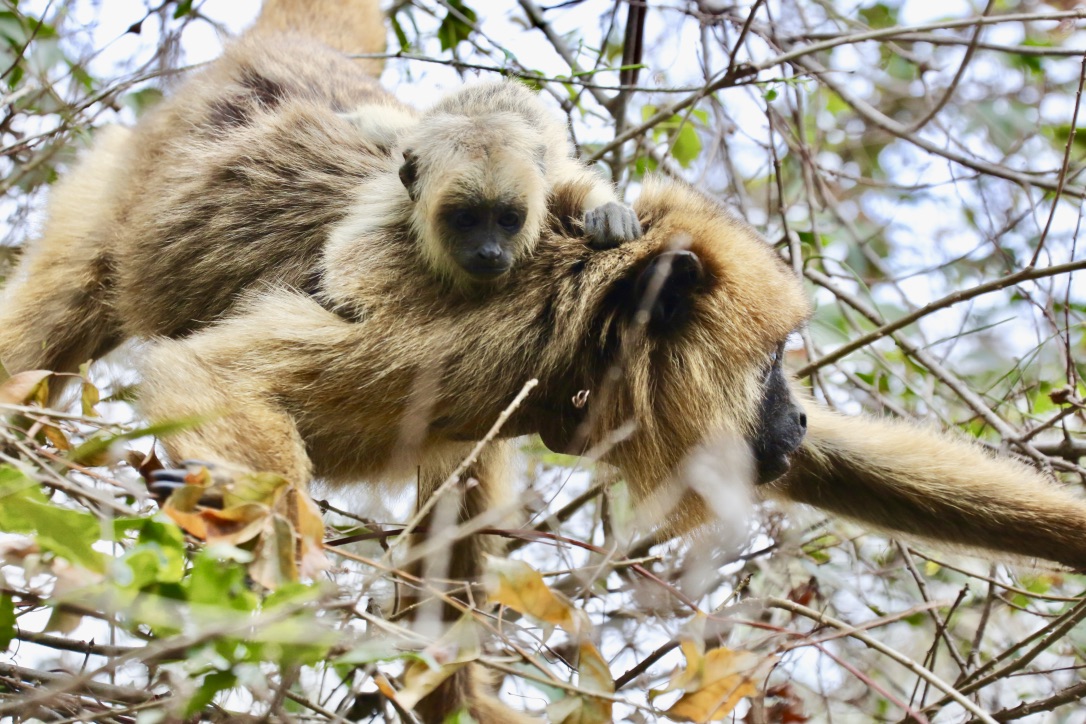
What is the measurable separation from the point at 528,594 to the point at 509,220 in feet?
5.54

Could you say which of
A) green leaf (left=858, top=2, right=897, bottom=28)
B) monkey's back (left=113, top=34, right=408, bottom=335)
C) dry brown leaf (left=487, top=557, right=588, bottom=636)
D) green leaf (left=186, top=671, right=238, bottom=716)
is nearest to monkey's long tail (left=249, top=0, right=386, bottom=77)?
monkey's back (left=113, top=34, right=408, bottom=335)

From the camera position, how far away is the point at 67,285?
4191mm

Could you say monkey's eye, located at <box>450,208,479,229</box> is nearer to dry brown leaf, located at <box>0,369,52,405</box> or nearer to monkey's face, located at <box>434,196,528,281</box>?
monkey's face, located at <box>434,196,528,281</box>

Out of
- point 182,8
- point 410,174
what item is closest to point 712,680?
point 410,174

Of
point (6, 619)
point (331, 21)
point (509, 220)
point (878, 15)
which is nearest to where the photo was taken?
point (6, 619)

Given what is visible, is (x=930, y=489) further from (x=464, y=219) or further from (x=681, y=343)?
(x=464, y=219)

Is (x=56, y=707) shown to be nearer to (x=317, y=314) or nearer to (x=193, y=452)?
(x=193, y=452)

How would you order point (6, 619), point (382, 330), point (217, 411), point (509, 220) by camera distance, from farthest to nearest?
point (509, 220), point (382, 330), point (217, 411), point (6, 619)

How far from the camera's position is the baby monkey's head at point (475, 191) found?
132 inches

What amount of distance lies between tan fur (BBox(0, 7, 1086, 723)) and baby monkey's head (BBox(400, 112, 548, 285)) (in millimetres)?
87

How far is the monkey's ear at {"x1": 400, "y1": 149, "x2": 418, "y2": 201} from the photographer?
3709mm

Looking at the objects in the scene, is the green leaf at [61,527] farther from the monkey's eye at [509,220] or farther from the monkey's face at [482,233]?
the monkey's eye at [509,220]

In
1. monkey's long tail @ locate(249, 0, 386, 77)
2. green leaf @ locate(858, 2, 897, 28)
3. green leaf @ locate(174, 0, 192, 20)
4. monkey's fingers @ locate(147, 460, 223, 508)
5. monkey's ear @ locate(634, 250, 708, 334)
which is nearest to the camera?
monkey's fingers @ locate(147, 460, 223, 508)

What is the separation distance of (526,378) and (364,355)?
1.79ft
